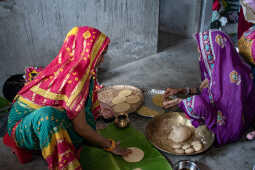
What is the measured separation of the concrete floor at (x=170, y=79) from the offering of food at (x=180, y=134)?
7.0 inches

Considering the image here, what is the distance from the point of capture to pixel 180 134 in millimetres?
2428

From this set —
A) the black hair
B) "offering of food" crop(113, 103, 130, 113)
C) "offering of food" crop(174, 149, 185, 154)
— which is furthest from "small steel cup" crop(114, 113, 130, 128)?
the black hair

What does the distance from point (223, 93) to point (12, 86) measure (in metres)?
2.50

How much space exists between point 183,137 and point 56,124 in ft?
4.23

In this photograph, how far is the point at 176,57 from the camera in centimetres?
484

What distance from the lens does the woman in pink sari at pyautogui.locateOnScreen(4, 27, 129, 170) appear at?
1875 millimetres

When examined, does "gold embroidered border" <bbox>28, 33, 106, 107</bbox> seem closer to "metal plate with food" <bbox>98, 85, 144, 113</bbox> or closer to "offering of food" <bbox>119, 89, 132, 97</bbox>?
"metal plate with food" <bbox>98, 85, 144, 113</bbox>

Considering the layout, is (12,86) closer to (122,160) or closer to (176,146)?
(122,160)

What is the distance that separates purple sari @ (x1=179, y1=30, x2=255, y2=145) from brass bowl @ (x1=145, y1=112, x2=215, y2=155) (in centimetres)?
10

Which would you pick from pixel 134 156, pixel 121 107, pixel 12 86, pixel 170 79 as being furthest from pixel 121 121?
pixel 170 79

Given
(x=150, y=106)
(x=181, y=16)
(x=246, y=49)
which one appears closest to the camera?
(x=246, y=49)

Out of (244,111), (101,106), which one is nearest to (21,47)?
(101,106)

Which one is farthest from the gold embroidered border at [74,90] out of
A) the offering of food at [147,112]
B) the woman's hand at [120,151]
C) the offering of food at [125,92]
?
the offering of food at [125,92]

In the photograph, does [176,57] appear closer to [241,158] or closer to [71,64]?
[241,158]
